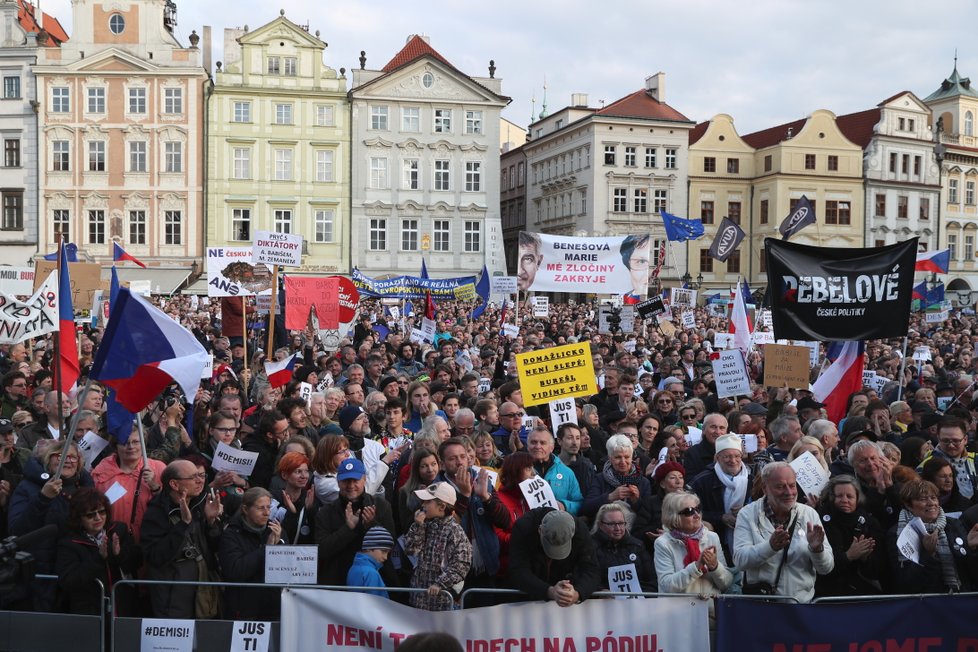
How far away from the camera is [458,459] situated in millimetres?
6223

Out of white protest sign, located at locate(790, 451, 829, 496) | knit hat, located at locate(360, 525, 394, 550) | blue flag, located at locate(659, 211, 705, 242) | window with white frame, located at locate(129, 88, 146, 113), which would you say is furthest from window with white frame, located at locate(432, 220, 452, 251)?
knit hat, located at locate(360, 525, 394, 550)

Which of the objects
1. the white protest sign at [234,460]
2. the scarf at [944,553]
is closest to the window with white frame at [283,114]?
the white protest sign at [234,460]

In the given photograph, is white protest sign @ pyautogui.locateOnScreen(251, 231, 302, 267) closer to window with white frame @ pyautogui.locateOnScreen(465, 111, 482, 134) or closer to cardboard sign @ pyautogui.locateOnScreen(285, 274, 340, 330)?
cardboard sign @ pyautogui.locateOnScreen(285, 274, 340, 330)

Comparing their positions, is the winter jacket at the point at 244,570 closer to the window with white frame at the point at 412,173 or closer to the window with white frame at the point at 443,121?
the window with white frame at the point at 412,173

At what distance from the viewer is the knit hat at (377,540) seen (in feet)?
18.4

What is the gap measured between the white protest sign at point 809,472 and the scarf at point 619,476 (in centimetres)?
113

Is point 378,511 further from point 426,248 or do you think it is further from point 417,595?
point 426,248

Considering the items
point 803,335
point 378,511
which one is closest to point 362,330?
point 803,335

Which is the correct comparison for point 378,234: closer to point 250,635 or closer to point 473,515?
point 473,515

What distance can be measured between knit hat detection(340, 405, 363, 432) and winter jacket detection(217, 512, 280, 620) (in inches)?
129

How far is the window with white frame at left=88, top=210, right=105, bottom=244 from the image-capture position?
169 ft

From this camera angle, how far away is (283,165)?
5256 cm

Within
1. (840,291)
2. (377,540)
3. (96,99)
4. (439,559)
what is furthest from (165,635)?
(96,99)

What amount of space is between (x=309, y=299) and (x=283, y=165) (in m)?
36.9
